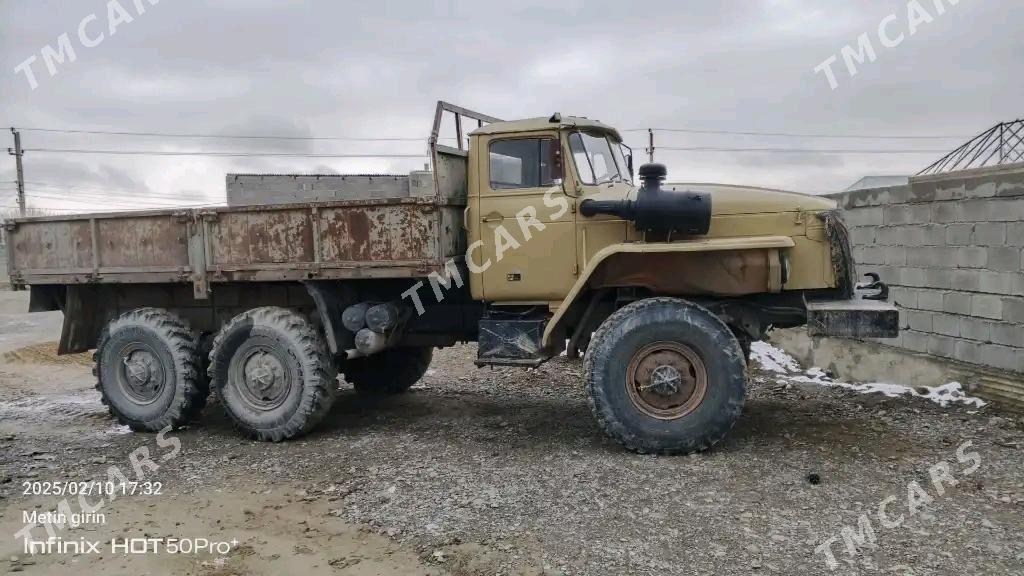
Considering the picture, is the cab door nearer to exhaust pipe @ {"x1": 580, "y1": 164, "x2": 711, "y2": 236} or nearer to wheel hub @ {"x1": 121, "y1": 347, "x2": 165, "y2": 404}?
exhaust pipe @ {"x1": 580, "y1": 164, "x2": 711, "y2": 236}

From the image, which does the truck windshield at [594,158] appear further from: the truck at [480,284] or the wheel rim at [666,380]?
the wheel rim at [666,380]

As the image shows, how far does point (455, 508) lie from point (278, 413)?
2446 mm

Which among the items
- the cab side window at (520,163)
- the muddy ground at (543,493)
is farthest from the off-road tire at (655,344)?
the cab side window at (520,163)

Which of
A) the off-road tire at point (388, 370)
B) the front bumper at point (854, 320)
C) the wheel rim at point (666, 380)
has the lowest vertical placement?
the off-road tire at point (388, 370)

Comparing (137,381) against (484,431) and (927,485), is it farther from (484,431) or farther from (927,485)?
(927,485)

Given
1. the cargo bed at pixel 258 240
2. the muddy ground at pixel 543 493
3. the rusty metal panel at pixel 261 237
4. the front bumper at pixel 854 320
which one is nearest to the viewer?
the muddy ground at pixel 543 493

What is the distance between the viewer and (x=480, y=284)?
20.3 ft

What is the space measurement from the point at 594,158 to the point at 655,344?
168 cm

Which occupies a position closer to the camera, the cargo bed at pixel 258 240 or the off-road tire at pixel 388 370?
the cargo bed at pixel 258 240

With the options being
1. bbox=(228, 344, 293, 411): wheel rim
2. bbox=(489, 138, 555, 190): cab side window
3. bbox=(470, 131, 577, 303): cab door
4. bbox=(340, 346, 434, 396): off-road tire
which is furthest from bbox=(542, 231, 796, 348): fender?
bbox=(340, 346, 434, 396): off-road tire

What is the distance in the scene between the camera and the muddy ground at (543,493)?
3.91 meters

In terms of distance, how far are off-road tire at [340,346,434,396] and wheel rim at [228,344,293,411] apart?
4.97 feet

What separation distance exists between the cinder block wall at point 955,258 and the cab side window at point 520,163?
245 cm

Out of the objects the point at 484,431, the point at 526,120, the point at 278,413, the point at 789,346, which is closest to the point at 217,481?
the point at 278,413
